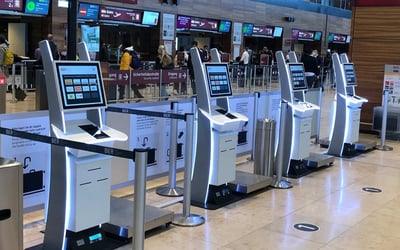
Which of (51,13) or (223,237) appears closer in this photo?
(223,237)

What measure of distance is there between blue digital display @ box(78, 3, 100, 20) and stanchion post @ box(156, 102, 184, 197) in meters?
12.1

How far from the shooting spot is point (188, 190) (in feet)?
15.5

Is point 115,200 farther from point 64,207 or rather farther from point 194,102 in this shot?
point 194,102

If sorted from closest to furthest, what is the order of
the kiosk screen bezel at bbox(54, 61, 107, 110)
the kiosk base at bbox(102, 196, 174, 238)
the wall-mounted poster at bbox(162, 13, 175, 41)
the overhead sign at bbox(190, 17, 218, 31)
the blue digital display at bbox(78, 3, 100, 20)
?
the kiosk screen bezel at bbox(54, 61, 107, 110) < the kiosk base at bbox(102, 196, 174, 238) < the blue digital display at bbox(78, 3, 100, 20) < the wall-mounted poster at bbox(162, 13, 175, 41) < the overhead sign at bbox(190, 17, 218, 31)

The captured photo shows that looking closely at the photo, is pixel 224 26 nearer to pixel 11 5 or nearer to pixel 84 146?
pixel 11 5


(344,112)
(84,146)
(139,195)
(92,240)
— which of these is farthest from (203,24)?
(139,195)

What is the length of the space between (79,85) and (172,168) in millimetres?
2149

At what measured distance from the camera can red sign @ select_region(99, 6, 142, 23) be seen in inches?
708

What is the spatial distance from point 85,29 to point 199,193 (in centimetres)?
1365

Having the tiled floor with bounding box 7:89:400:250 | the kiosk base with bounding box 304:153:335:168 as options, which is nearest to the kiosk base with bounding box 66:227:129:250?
the tiled floor with bounding box 7:89:400:250

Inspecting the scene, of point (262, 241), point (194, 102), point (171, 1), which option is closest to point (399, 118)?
point (194, 102)

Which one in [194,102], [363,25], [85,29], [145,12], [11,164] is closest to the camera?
[11,164]

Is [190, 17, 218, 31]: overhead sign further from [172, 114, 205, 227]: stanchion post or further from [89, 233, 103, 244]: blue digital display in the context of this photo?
[89, 233, 103, 244]: blue digital display

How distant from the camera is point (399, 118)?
32.6 feet
